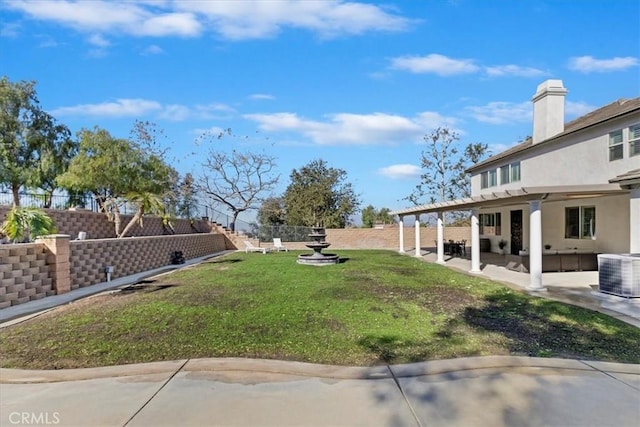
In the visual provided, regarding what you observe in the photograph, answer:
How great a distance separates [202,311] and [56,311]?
112 inches

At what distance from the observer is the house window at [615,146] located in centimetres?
1206

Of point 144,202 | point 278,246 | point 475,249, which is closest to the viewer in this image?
point 475,249

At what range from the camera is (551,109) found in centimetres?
1608

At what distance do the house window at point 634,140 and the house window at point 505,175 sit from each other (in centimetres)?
718

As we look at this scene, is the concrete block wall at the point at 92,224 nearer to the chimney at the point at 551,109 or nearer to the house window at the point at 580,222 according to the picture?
the chimney at the point at 551,109

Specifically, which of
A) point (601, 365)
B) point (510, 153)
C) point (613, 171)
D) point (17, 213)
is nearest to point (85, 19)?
point (17, 213)

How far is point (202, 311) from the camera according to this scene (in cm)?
696

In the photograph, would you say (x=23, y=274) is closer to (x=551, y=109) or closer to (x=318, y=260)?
(x=318, y=260)

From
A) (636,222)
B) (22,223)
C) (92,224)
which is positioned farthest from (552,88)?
(92,224)

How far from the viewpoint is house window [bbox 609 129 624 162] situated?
1206 centimetres

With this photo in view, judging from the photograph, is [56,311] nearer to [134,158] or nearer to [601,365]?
[601,365]

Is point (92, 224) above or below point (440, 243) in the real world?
above

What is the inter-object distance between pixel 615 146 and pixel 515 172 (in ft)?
19.8

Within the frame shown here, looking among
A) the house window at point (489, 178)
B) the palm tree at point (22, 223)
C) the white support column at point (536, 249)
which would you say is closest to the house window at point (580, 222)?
the house window at point (489, 178)
